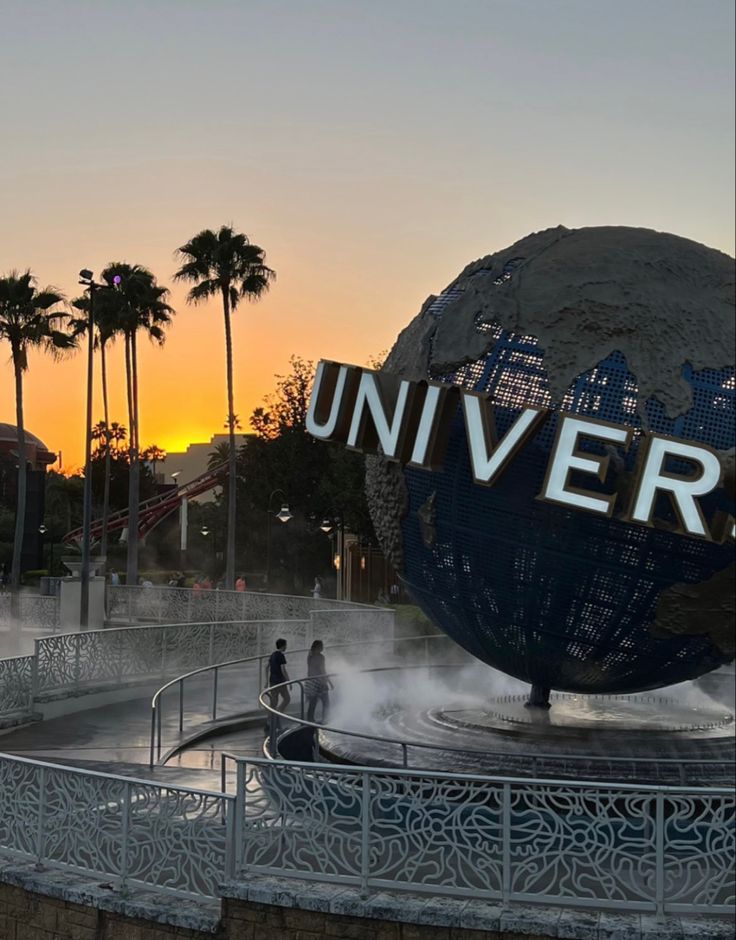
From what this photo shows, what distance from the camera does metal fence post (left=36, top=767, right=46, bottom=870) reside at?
8.68m

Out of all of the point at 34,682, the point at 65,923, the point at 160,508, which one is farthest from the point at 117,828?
the point at 160,508

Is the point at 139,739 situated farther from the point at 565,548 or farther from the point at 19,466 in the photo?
the point at 19,466

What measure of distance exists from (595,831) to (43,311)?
1399 inches

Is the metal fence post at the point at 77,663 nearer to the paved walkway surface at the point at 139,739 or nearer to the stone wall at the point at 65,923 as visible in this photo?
the paved walkway surface at the point at 139,739

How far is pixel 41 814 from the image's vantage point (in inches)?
341

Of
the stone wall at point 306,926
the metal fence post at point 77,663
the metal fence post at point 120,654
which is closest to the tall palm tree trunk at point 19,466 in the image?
the metal fence post at point 120,654

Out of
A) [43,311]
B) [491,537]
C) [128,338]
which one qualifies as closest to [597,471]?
[491,537]

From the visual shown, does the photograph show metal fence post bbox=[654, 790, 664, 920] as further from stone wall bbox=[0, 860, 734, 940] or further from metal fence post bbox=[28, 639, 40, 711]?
metal fence post bbox=[28, 639, 40, 711]

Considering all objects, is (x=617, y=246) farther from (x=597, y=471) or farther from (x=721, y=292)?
(x=597, y=471)

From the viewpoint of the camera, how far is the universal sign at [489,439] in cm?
1023

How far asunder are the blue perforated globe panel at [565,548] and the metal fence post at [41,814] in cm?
448

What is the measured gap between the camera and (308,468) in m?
56.0

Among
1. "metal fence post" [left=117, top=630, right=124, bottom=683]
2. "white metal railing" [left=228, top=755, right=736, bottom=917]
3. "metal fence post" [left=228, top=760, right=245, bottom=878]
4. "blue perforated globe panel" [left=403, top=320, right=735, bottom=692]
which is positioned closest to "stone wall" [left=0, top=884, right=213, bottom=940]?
"metal fence post" [left=228, top=760, right=245, bottom=878]

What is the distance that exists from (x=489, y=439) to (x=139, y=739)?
24.0ft
